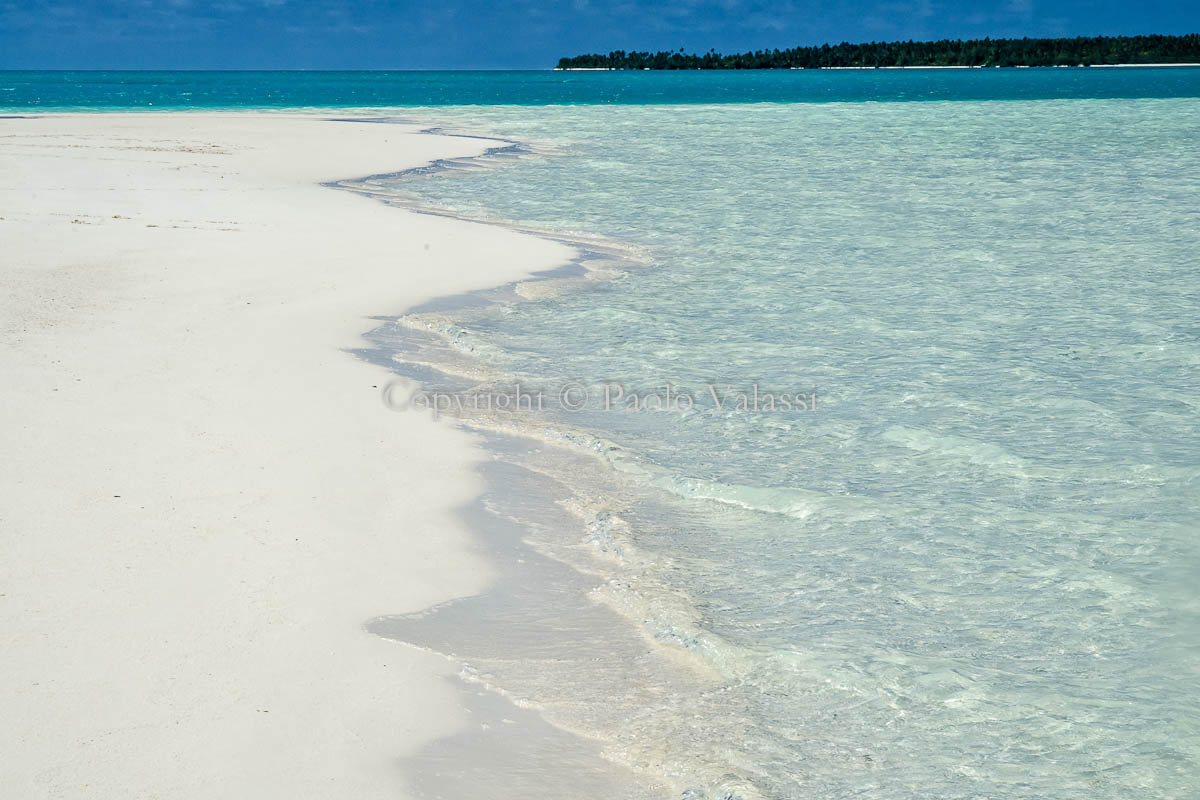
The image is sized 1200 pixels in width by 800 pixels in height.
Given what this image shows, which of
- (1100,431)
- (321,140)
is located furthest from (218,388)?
(321,140)

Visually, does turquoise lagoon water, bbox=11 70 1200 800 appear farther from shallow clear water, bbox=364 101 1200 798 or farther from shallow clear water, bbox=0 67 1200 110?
shallow clear water, bbox=0 67 1200 110

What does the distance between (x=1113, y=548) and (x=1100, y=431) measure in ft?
5.24

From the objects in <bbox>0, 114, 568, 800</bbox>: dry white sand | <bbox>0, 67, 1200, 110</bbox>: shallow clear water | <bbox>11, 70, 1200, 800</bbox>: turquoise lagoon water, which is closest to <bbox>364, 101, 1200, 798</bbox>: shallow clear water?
<bbox>11, 70, 1200, 800</bbox>: turquoise lagoon water

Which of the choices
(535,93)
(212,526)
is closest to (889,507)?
(212,526)

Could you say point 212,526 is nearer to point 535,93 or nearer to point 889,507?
point 889,507

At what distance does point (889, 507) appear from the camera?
5090 millimetres

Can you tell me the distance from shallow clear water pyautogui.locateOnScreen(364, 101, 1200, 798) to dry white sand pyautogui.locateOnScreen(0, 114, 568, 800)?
50cm

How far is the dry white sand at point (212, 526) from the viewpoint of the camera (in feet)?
10.4

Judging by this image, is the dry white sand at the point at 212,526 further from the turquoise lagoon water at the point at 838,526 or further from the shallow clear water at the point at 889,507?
the shallow clear water at the point at 889,507

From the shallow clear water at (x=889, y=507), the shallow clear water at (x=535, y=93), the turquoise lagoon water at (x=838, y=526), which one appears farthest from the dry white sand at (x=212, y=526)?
the shallow clear water at (x=535, y=93)

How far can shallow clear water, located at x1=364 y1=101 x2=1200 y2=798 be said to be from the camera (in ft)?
11.0

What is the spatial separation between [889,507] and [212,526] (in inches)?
117

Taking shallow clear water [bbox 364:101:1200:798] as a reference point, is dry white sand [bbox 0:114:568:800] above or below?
above

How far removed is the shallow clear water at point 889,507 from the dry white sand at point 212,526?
502 millimetres
